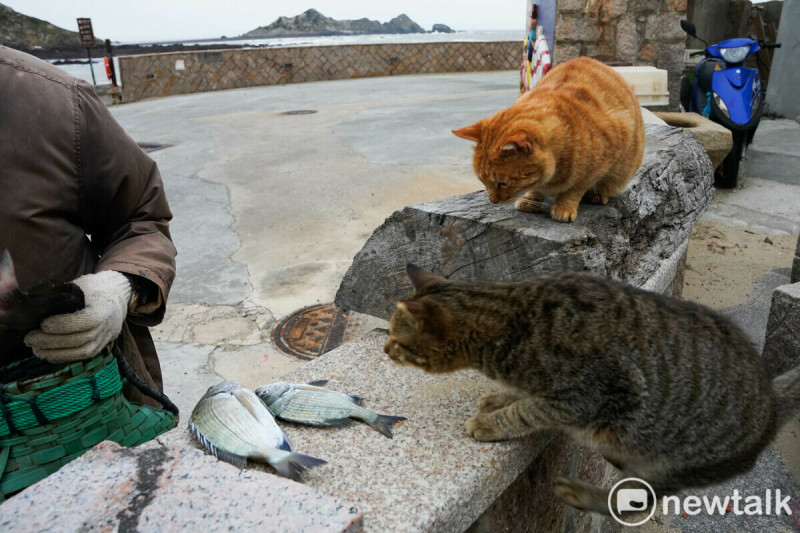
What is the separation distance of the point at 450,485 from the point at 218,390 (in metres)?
0.74

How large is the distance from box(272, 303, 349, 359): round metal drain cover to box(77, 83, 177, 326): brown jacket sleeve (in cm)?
190

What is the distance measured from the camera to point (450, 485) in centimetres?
137

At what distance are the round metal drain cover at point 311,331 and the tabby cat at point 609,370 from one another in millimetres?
2198

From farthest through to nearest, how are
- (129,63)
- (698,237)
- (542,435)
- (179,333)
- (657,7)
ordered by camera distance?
1. (129,63)
2. (657,7)
3. (698,237)
4. (179,333)
5. (542,435)

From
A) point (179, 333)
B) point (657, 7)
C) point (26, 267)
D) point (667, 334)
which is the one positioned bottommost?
point (179, 333)

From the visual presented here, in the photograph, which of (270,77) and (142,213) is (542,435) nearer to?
(142,213)

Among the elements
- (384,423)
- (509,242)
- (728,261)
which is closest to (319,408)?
(384,423)

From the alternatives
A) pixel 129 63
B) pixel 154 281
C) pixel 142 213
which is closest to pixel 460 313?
pixel 154 281

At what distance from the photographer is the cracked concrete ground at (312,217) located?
12.5 feet

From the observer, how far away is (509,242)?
209 cm

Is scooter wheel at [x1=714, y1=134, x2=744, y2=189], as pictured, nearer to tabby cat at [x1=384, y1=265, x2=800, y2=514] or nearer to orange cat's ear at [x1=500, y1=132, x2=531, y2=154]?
orange cat's ear at [x1=500, y1=132, x2=531, y2=154]

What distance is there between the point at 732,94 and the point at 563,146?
599 cm

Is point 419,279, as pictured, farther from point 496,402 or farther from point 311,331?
point 311,331

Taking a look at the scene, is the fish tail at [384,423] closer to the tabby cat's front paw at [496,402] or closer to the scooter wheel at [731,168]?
the tabby cat's front paw at [496,402]
